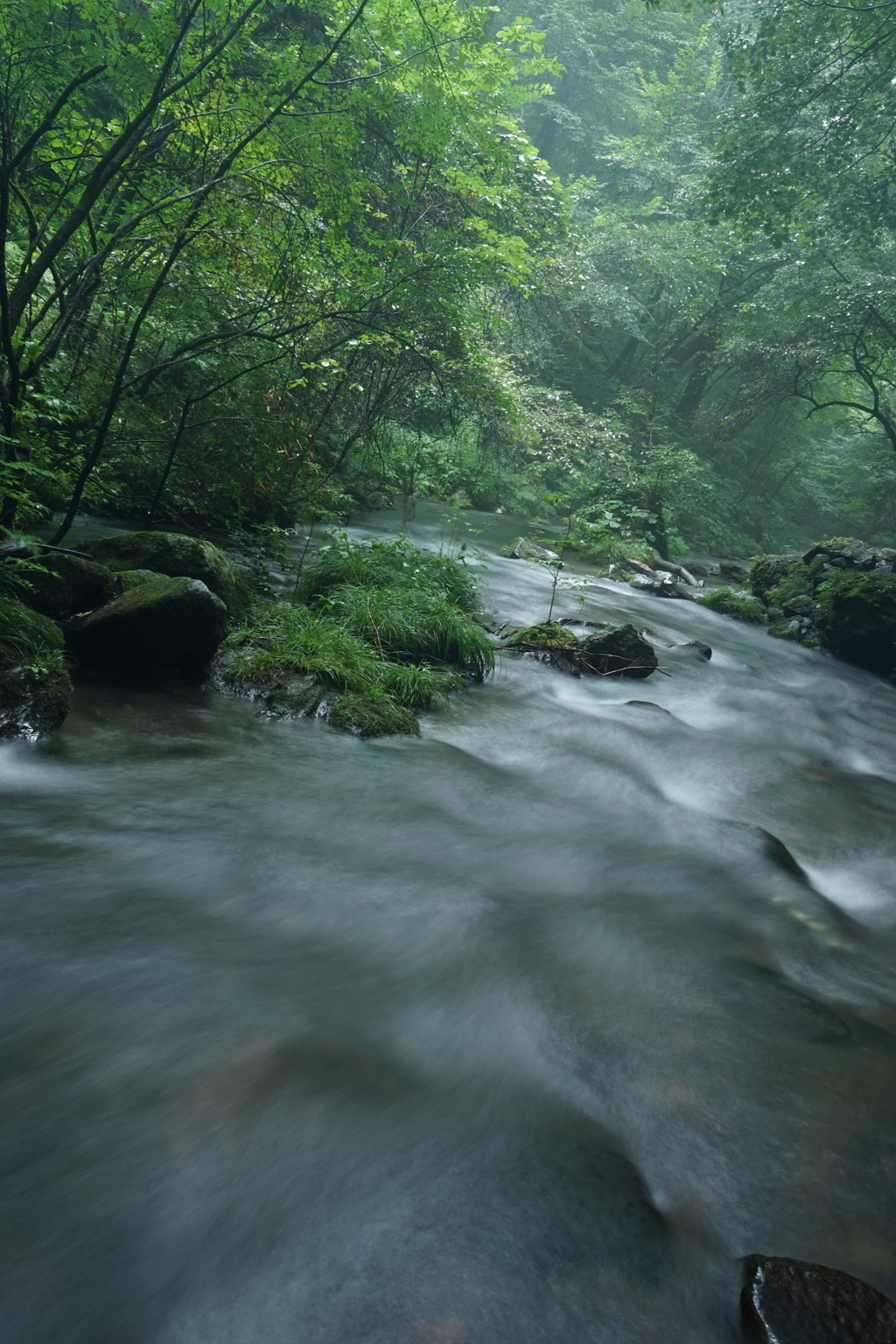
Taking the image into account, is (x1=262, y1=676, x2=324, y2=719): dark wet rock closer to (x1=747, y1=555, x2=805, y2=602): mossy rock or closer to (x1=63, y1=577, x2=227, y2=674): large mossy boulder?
(x1=63, y1=577, x2=227, y2=674): large mossy boulder

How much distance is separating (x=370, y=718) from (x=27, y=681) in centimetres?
220

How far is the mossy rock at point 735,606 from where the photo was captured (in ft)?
47.6

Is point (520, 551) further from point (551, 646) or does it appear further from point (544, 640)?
point (551, 646)

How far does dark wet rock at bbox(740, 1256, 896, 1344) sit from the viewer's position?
1719 millimetres

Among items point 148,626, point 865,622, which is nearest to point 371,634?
point 148,626

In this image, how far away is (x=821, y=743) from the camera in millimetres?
7926

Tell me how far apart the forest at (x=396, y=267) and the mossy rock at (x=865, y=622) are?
3.67m

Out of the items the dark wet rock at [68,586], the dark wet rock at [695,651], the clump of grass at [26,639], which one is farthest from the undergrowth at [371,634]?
the dark wet rock at [695,651]

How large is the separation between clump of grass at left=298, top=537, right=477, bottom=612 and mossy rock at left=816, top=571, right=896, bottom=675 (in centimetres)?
694

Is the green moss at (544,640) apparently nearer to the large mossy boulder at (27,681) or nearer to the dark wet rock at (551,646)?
the dark wet rock at (551,646)

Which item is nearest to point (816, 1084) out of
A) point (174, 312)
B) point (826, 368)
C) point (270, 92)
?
point (174, 312)

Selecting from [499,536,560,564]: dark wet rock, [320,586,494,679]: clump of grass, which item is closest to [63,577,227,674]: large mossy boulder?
[320,586,494,679]: clump of grass

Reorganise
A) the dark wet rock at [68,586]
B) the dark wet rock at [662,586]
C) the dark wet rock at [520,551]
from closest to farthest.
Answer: the dark wet rock at [68,586], the dark wet rock at [520,551], the dark wet rock at [662,586]

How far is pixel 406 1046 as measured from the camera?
8.89 feet
